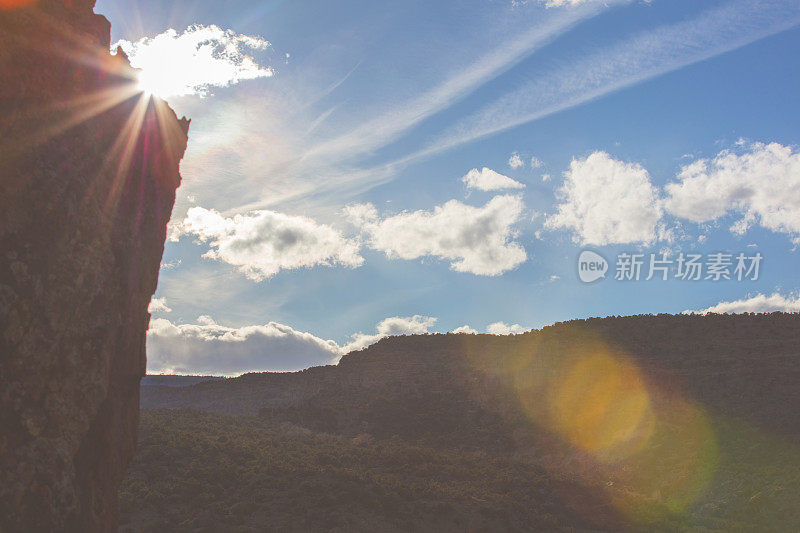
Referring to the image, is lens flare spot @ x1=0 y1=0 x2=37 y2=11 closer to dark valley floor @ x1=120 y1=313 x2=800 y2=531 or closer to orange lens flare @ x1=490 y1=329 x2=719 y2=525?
dark valley floor @ x1=120 y1=313 x2=800 y2=531

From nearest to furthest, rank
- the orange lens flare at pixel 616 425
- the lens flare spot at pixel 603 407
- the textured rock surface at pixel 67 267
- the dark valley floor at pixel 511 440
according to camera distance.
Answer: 1. the textured rock surface at pixel 67 267
2. the dark valley floor at pixel 511 440
3. the orange lens flare at pixel 616 425
4. the lens flare spot at pixel 603 407

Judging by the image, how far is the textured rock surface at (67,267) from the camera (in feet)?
21.7

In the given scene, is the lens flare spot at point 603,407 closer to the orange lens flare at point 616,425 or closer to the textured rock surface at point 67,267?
the orange lens flare at point 616,425

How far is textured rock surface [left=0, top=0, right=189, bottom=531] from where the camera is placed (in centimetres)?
661

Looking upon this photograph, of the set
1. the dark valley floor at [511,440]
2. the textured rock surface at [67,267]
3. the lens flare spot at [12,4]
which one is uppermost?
the lens flare spot at [12,4]

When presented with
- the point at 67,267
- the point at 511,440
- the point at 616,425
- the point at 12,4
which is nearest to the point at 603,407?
the point at 616,425

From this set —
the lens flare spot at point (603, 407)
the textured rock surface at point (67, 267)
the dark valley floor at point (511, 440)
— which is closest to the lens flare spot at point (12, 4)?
the textured rock surface at point (67, 267)

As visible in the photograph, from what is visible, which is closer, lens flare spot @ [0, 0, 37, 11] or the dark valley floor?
lens flare spot @ [0, 0, 37, 11]

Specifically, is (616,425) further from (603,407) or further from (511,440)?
(511,440)

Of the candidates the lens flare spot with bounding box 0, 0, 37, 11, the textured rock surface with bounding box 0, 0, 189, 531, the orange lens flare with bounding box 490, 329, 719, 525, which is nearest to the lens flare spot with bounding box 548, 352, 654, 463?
the orange lens flare with bounding box 490, 329, 719, 525

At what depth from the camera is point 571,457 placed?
32594 millimetres

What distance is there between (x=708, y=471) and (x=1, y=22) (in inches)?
1259

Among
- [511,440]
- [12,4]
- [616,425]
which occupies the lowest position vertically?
[511,440]

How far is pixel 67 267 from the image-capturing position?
7512 mm
